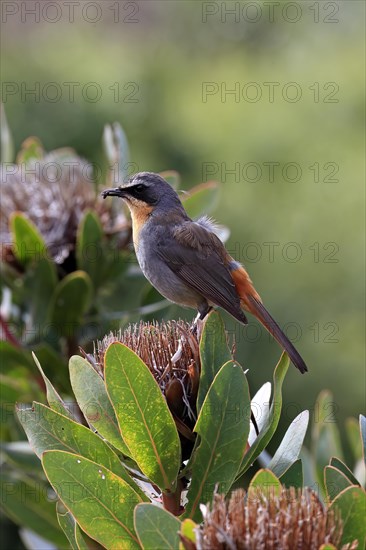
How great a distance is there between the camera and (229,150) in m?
9.34

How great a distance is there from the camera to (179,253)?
2.52 metres

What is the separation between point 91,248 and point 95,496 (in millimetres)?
1258

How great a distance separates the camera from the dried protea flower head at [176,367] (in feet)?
5.04

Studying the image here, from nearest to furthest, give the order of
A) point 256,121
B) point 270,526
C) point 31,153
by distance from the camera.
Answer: point 270,526 → point 31,153 → point 256,121

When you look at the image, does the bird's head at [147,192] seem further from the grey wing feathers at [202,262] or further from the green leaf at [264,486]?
the green leaf at [264,486]

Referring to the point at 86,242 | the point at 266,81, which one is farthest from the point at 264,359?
the point at 86,242

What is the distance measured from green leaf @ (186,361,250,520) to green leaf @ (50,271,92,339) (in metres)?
1.06

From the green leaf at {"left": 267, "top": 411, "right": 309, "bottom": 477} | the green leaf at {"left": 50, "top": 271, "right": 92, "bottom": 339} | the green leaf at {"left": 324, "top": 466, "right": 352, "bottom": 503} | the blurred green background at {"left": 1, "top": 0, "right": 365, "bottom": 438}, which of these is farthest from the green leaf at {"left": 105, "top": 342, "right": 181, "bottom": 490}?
the blurred green background at {"left": 1, "top": 0, "right": 365, "bottom": 438}

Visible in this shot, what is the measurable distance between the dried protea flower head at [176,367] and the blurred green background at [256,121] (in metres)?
4.81

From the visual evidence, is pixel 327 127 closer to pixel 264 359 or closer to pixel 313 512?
pixel 264 359

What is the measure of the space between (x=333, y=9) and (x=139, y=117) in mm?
2559

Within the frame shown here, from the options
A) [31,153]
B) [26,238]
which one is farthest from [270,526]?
[31,153]

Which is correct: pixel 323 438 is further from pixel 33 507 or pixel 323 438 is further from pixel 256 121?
pixel 256 121

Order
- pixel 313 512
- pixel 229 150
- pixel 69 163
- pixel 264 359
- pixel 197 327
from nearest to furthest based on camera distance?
1. pixel 313 512
2. pixel 197 327
3. pixel 69 163
4. pixel 264 359
5. pixel 229 150
